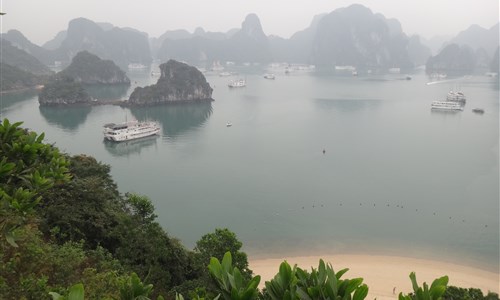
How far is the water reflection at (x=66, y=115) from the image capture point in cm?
5302

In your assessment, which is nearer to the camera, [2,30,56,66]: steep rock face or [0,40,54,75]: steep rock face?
[0,40,54,75]: steep rock face

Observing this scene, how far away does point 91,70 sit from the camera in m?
97.8

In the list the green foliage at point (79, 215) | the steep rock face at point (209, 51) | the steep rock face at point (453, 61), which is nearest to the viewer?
the green foliage at point (79, 215)

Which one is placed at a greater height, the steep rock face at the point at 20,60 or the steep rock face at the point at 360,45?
the steep rock face at the point at 360,45

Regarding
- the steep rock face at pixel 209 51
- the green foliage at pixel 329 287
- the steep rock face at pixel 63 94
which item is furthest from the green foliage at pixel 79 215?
the steep rock face at pixel 209 51

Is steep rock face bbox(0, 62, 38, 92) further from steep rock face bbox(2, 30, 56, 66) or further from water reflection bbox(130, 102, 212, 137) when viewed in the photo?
steep rock face bbox(2, 30, 56, 66)

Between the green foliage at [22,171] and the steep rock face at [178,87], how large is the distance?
63.9 meters

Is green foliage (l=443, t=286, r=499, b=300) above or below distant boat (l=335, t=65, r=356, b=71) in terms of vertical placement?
below

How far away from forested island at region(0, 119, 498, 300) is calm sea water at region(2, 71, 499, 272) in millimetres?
9697

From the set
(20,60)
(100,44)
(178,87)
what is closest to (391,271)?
(178,87)

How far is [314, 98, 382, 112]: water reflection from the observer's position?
6469cm

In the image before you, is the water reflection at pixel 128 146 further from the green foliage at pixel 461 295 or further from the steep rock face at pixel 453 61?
the steep rock face at pixel 453 61

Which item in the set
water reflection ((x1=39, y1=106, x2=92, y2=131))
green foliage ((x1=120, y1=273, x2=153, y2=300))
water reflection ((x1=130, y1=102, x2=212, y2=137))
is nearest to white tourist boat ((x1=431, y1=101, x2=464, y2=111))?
water reflection ((x1=130, y1=102, x2=212, y2=137))

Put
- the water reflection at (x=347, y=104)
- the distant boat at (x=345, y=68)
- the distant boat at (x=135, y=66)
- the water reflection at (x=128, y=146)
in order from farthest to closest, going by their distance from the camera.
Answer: the distant boat at (x=345, y=68), the distant boat at (x=135, y=66), the water reflection at (x=347, y=104), the water reflection at (x=128, y=146)
